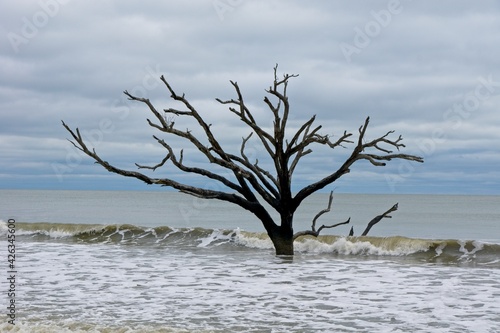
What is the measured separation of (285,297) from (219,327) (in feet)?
7.03

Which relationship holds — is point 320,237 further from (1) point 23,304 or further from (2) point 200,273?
(1) point 23,304

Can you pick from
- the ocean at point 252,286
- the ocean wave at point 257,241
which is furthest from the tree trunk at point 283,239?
the ocean wave at point 257,241

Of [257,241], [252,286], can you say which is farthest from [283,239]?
[252,286]

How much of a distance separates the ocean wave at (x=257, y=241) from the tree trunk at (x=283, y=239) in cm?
167

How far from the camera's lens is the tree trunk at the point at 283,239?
1498 cm

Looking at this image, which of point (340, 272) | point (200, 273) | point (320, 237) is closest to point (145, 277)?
point (200, 273)

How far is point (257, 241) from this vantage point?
17859 mm

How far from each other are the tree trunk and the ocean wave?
167cm

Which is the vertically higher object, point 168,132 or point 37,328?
point 168,132

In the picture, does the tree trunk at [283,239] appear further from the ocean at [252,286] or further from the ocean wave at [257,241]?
the ocean wave at [257,241]

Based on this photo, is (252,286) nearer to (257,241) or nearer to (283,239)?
(283,239)

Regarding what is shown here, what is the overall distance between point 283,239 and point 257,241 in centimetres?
290

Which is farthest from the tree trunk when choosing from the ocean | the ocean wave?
the ocean wave

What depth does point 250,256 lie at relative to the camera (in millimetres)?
15391
